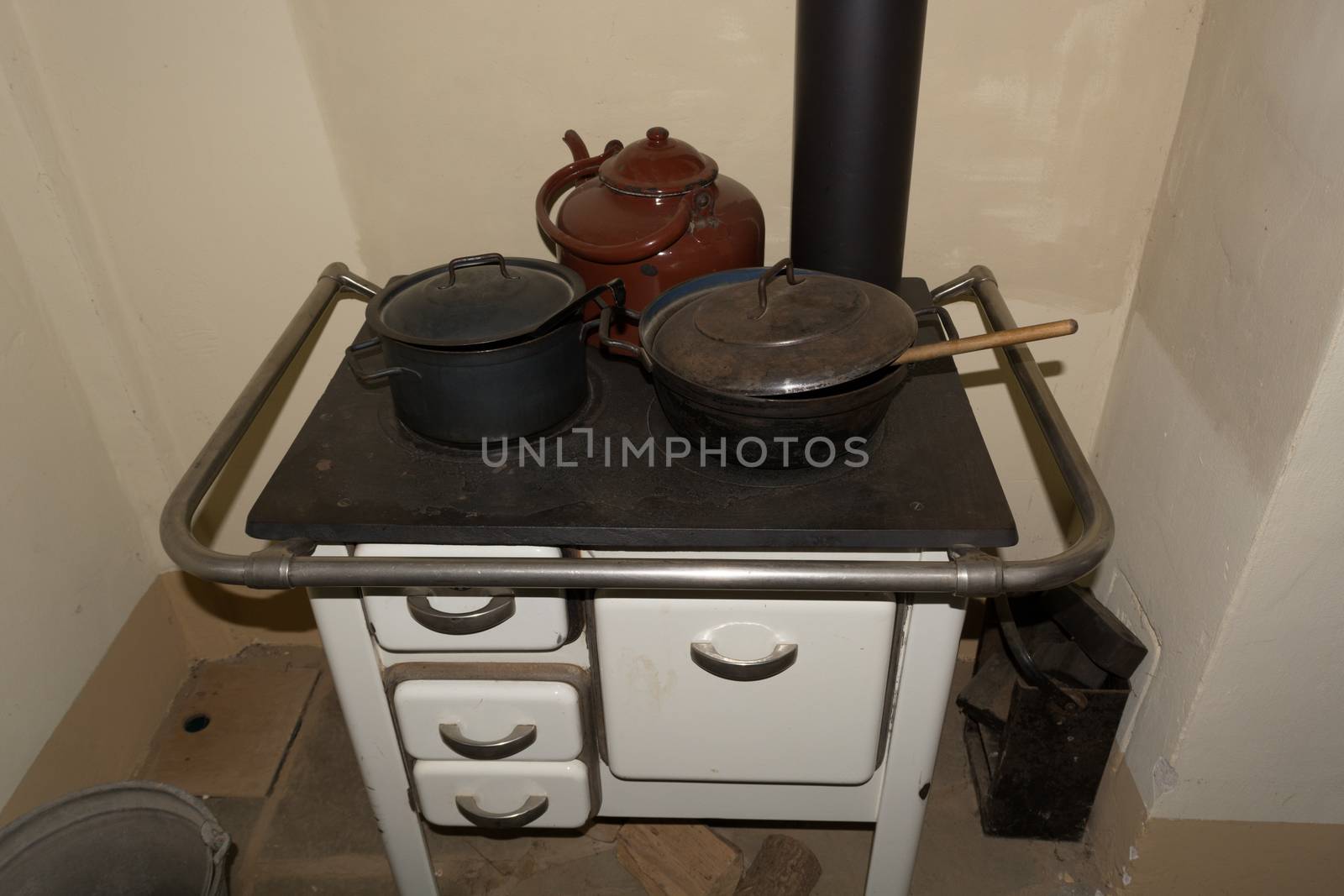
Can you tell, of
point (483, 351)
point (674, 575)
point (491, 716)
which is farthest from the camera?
point (491, 716)

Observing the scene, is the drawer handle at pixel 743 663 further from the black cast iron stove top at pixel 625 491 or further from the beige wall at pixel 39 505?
the beige wall at pixel 39 505

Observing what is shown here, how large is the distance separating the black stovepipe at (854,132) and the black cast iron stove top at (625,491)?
23 centimetres

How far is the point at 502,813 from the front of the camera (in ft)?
4.05

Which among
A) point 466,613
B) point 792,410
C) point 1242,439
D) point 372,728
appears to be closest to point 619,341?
point 792,410

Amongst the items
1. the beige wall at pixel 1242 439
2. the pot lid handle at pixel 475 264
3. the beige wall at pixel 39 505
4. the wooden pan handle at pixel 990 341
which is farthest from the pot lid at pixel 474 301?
the beige wall at pixel 1242 439

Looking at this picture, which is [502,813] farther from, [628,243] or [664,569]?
[628,243]

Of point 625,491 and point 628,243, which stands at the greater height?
point 628,243

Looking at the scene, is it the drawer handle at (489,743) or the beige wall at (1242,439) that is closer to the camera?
the beige wall at (1242,439)

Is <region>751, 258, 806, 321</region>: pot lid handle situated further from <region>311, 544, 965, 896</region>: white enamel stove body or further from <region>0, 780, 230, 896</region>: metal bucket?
<region>0, 780, 230, 896</region>: metal bucket

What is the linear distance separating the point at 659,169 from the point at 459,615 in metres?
0.57

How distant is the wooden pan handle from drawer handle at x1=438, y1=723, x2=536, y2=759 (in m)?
0.60

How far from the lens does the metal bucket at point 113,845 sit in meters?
1.33

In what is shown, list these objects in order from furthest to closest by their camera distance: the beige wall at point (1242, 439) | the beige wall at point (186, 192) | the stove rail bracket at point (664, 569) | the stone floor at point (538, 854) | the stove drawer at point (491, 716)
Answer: the stone floor at point (538, 854), the beige wall at point (186, 192), the stove drawer at point (491, 716), the beige wall at point (1242, 439), the stove rail bracket at point (664, 569)

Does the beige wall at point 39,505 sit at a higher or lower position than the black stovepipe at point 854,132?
lower
